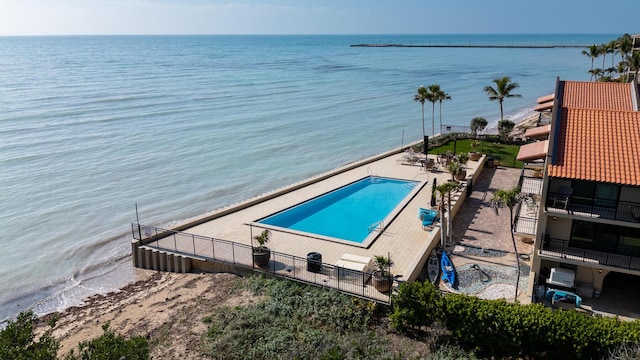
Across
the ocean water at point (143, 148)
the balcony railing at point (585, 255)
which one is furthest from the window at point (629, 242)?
the ocean water at point (143, 148)

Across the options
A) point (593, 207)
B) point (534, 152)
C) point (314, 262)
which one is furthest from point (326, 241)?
point (593, 207)

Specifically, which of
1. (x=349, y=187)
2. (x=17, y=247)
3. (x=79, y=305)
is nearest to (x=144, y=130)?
(x=17, y=247)

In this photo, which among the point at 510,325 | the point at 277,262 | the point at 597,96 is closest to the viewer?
the point at 510,325

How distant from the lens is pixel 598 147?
60.7ft

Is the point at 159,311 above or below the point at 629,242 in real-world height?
below

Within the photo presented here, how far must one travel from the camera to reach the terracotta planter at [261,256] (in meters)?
20.3

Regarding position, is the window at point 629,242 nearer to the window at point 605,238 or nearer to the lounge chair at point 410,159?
the window at point 605,238

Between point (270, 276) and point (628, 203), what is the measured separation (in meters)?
14.0

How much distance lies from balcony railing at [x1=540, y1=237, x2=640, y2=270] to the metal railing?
21.6 feet

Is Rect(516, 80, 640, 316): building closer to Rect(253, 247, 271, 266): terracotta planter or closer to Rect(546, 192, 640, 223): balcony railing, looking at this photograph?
Rect(546, 192, 640, 223): balcony railing

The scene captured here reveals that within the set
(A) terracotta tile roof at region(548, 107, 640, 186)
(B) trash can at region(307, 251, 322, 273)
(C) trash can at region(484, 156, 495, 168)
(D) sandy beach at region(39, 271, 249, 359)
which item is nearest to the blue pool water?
(B) trash can at region(307, 251, 322, 273)

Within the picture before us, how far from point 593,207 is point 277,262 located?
12.8 meters

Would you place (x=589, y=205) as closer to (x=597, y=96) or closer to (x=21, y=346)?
(x=597, y=96)

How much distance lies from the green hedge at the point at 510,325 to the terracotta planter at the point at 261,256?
6.27m
